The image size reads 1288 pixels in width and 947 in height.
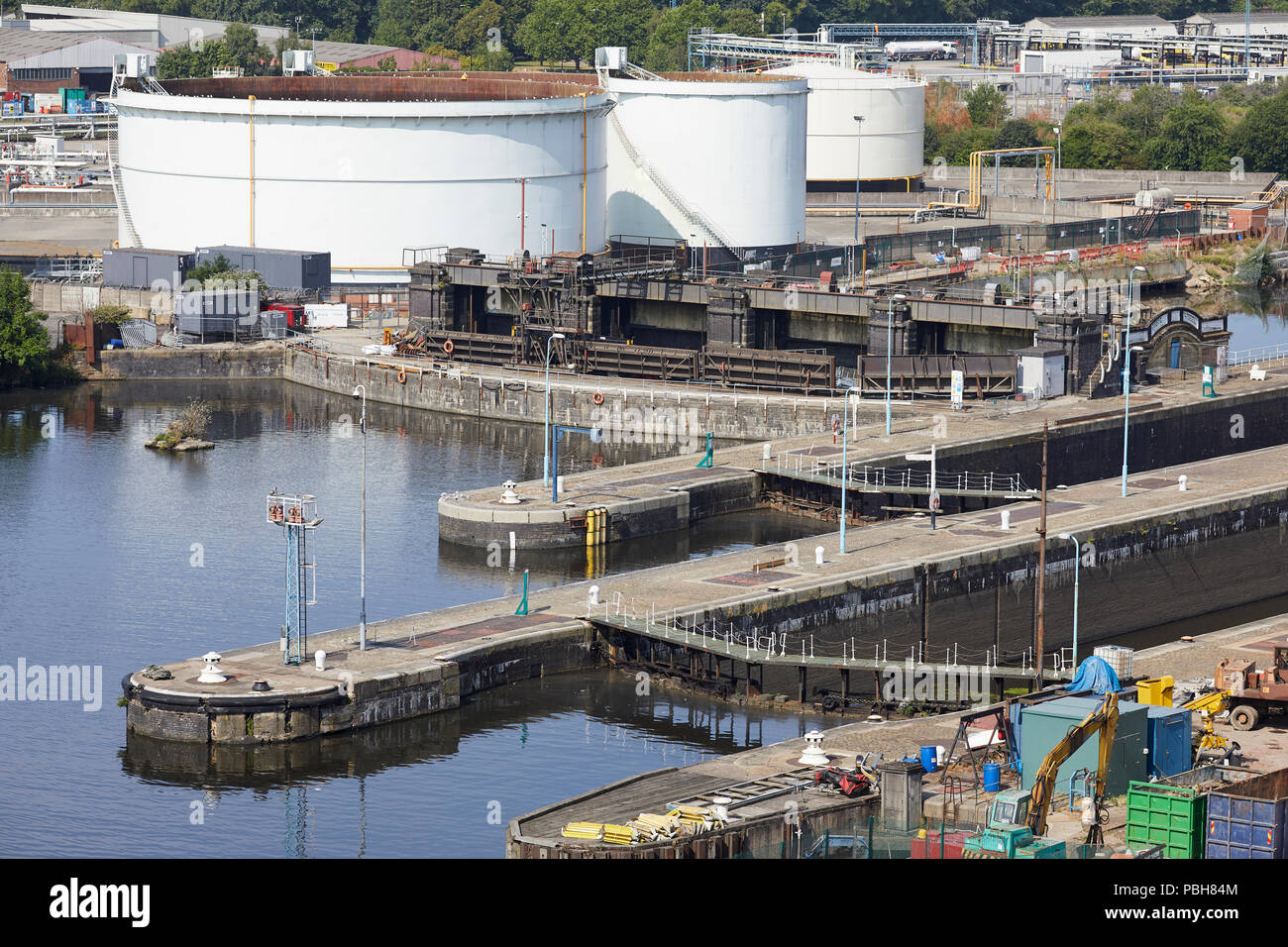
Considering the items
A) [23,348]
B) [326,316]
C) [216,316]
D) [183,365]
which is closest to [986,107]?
[326,316]

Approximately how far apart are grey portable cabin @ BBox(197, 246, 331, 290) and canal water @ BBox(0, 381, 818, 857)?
884 cm

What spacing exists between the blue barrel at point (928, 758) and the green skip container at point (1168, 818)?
5.65 metres

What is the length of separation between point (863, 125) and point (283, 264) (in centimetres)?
6088

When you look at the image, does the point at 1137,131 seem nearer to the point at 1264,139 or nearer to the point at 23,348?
the point at 1264,139

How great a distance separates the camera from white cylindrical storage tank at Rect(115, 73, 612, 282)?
111 metres

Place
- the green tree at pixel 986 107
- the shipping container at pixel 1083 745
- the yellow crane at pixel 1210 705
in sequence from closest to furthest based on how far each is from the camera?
the shipping container at pixel 1083 745 < the yellow crane at pixel 1210 705 < the green tree at pixel 986 107

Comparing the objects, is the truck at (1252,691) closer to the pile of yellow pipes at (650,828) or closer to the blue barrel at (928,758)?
the blue barrel at (928,758)

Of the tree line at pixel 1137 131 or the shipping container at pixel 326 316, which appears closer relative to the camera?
the shipping container at pixel 326 316

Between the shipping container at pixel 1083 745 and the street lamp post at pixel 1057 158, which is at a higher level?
the street lamp post at pixel 1057 158

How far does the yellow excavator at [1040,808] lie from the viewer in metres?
40.2

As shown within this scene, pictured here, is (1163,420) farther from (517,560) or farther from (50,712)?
(50,712)

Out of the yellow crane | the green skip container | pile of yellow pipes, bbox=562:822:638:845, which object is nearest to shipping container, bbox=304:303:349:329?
the yellow crane

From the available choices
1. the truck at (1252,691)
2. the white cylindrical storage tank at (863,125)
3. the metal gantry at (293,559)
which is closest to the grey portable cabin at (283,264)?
the metal gantry at (293,559)

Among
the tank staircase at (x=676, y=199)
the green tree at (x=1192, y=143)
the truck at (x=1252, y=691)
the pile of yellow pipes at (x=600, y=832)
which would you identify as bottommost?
the pile of yellow pipes at (x=600, y=832)
